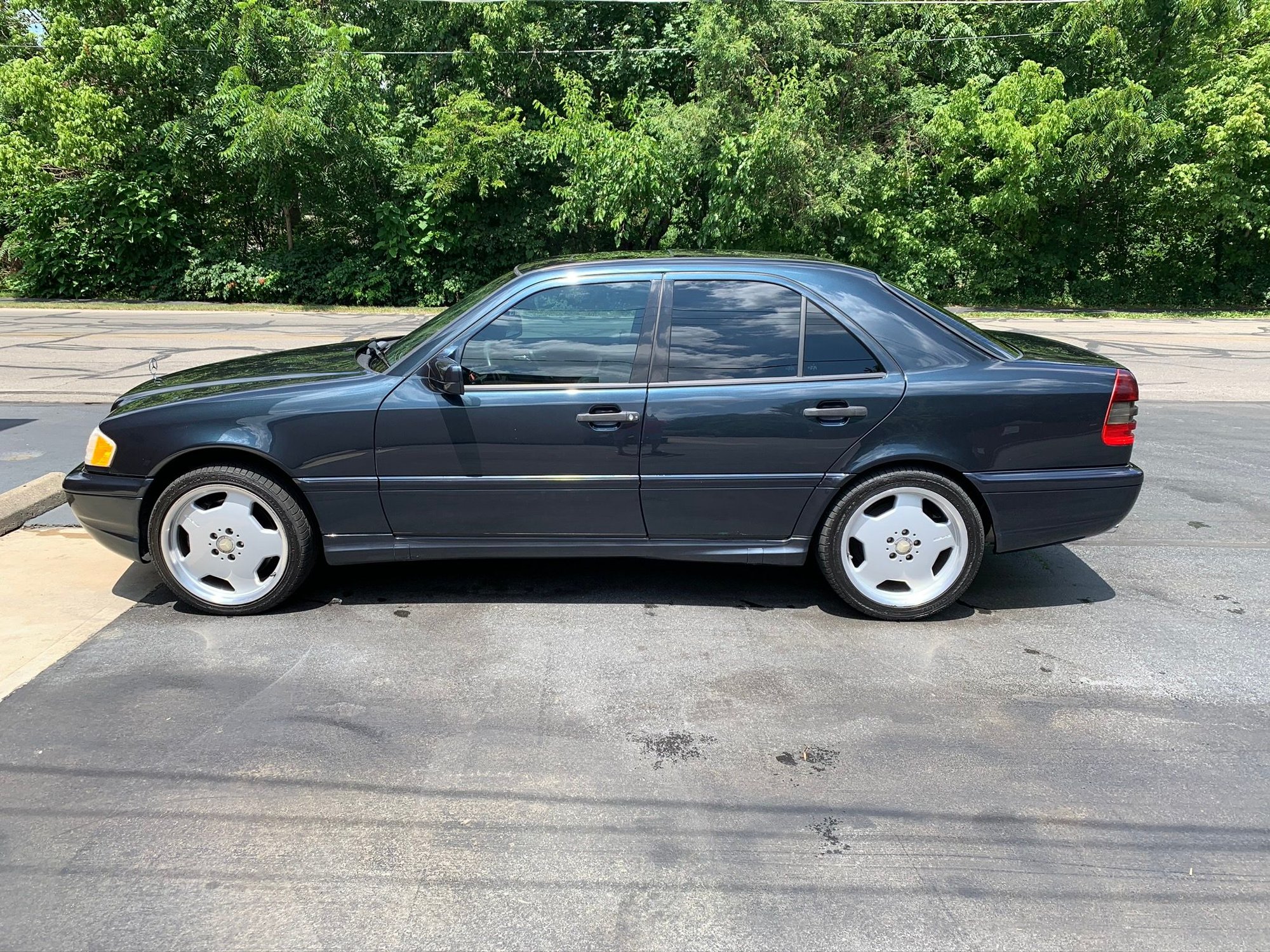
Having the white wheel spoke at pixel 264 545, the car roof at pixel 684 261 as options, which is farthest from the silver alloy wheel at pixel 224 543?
the car roof at pixel 684 261

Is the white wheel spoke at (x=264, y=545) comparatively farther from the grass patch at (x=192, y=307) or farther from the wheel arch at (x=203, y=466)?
the grass patch at (x=192, y=307)

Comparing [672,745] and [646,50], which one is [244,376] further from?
[646,50]

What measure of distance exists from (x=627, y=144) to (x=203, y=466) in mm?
17228

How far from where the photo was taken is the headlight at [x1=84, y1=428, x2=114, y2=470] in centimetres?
446

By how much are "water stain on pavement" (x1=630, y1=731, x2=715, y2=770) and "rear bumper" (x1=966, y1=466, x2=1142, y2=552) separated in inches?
72.1

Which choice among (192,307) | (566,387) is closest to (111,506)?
(566,387)

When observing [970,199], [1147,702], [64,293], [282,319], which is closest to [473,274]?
[282,319]

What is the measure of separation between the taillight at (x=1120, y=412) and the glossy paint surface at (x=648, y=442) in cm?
4

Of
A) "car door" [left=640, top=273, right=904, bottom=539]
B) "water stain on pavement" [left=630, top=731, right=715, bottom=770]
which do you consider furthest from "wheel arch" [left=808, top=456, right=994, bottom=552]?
"water stain on pavement" [left=630, top=731, right=715, bottom=770]

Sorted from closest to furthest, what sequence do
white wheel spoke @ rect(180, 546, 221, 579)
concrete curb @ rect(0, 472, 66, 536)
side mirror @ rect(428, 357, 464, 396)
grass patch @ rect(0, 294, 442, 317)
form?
side mirror @ rect(428, 357, 464, 396) < white wheel spoke @ rect(180, 546, 221, 579) < concrete curb @ rect(0, 472, 66, 536) < grass patch @ rect(0, 294, 442, 317)

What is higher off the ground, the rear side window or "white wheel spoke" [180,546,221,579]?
the rear side window

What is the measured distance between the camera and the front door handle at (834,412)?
439cm

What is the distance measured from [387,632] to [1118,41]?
2178 cm

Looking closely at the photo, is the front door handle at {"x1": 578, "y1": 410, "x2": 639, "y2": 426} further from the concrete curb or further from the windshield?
the concrete curb
